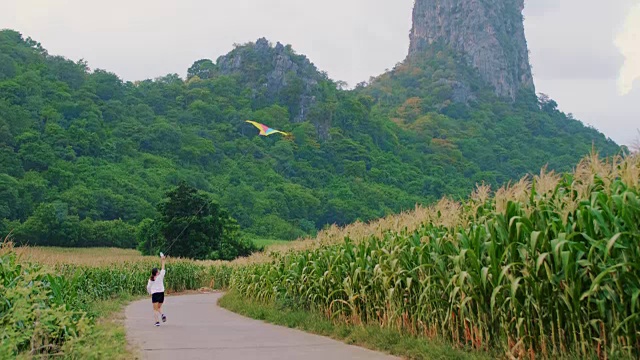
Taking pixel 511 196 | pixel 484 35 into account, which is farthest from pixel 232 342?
pixel 484 35

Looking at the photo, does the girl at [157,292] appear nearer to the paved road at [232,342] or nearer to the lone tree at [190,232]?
the paved road at [232,342]

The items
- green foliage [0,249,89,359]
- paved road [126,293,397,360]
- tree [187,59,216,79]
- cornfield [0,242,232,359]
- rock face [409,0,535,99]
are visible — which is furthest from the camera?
rock face [409,0,535,99]

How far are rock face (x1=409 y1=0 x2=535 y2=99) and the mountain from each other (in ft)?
62.9

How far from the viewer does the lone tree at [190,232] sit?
2106 inches

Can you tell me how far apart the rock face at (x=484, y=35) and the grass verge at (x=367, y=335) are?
150149 mm

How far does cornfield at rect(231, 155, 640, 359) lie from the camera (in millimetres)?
6574

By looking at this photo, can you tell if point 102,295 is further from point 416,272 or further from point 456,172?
point 456,172

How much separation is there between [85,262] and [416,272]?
23.2 m

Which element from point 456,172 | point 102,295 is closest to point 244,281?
point 102,295

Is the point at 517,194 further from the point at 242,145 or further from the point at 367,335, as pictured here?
the point at 242,145

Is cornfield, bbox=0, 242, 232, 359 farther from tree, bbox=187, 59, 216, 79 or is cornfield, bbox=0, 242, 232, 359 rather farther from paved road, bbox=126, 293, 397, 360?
tree, bbox=187, 59, 216, 79

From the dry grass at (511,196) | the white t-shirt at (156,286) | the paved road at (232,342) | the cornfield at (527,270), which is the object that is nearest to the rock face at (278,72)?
the white t-shirt at (156,286)

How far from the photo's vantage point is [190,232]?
5381 centimetres

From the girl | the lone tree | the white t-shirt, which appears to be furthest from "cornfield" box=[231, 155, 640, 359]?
the lone tree
